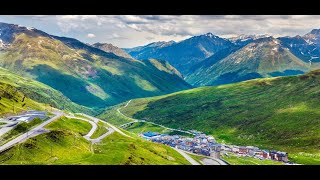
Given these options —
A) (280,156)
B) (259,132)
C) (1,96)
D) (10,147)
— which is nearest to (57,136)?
(10,147)

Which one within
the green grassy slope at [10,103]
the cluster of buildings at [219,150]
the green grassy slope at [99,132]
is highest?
the green grassy slope at [10,103]

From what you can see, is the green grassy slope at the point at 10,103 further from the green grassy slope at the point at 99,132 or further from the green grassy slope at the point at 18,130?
the green grassy slope at the point at 99,132

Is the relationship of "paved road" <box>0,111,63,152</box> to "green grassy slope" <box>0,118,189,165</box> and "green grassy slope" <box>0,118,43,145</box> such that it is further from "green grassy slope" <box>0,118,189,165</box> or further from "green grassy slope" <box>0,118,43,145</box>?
"green grassy slope" <box>0,118,189,165</box>

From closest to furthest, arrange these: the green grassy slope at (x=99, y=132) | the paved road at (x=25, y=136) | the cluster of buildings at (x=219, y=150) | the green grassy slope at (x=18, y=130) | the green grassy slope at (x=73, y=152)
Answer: the green grassy slope at (x=73, y=152)
the paved road at (x=25, y=136)
the green grassy slope at (x=18, y=130)
the green grassy slope at (x=99, y=132)
the cluster of buildings at (x=219, y=150)

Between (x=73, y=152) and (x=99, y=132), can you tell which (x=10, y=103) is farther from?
(x=73, y=152)

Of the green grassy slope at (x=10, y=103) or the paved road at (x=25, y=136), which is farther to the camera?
the green grassy slope at (x=10, y=103)

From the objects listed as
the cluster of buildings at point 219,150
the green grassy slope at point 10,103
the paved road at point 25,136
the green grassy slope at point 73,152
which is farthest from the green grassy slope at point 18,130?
the cluster of buildings at point 219,150

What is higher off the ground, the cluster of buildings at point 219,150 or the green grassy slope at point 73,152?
the green grassy slope at point 73,152
